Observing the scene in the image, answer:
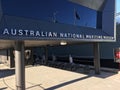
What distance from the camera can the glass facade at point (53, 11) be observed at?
28.0 ft

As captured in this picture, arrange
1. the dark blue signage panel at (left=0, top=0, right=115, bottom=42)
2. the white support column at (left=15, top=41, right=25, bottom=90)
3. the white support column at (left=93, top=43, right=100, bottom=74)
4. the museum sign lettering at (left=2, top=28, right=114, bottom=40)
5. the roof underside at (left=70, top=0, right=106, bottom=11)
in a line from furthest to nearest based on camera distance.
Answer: the white support column at (left=93, top=43, right=100, bottom=74) < the roof underside at (left=70, top=0, right=106, bottom=11) < the white support column at (left=15, top=41, right=25, bottom=90) < the dark blue signage panel at (left=0, top=0, right=115, bottom=42) < the museum sign lettering at (left=2, top=28, right=114, bottom=40)

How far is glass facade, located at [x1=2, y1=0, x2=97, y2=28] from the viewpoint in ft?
28.0

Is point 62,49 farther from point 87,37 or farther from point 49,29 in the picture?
point 49,29

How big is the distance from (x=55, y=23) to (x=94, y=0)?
166 inches

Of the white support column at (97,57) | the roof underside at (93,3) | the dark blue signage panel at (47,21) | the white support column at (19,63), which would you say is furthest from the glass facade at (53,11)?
the white support column at (97,57)

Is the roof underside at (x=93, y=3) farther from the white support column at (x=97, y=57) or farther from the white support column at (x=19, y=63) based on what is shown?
the white support column at (x=19, y=63)

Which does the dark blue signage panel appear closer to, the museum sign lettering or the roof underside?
the museum sign lettering

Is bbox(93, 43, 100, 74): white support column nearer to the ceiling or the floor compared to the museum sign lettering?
nearer to the floor

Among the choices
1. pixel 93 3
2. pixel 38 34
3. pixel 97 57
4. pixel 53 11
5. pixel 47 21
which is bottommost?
pixel 97 57

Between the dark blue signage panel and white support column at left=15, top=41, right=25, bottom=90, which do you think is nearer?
the dark blue signage panel

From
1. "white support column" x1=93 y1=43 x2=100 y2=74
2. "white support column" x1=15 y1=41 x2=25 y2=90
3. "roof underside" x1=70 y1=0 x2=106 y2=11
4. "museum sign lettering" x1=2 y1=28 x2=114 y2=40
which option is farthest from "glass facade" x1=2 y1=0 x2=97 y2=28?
"white support column" x1=93 y1=43 x2=100 y2=74

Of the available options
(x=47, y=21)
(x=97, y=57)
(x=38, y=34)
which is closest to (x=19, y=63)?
(x=38, y=34)

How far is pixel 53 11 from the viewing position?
1035cm

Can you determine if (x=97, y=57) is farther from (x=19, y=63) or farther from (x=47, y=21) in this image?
(x=19, y=63)
